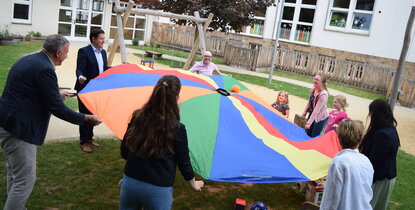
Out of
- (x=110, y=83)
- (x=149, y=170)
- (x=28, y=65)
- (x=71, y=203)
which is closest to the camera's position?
(x=149, y=170)

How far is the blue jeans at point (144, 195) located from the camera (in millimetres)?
2799

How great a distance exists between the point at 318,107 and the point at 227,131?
2.83 meters

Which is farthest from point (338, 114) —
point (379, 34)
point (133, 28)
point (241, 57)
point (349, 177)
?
point (133, 28)

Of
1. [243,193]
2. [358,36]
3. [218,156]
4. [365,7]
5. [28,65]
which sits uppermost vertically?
[365,7]

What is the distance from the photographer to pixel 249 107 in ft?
16.4

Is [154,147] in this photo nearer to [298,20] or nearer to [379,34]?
[379,34]

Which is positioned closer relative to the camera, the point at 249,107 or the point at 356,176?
the point at 356,176

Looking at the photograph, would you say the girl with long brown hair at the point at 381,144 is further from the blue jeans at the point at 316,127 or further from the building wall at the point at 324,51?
the building wall at the point at 324,51

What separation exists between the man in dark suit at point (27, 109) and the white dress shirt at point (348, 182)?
2.44 metres

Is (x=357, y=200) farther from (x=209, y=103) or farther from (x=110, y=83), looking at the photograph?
(x=110, y=83)

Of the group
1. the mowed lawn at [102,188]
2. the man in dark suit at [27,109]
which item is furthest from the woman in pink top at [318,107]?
the man in dark suit at [27,109]

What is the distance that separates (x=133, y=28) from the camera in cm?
2302

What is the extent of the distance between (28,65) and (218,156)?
6.40 ft

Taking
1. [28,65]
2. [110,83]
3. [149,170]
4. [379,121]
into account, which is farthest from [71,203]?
[379,121]
